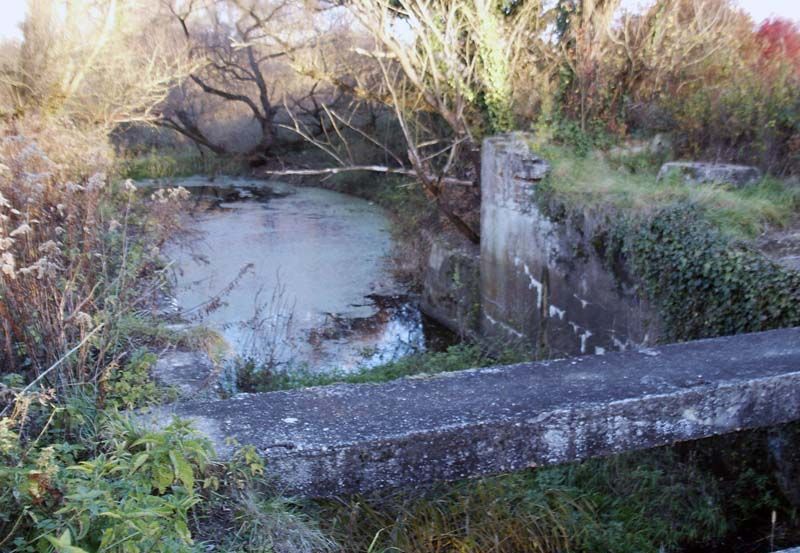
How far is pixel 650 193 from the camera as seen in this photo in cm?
657

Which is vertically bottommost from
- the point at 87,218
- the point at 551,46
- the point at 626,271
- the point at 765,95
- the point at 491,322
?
the point at 491,322

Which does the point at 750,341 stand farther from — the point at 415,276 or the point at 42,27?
the point at 42,27

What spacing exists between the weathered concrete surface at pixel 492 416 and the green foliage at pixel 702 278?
1.75m

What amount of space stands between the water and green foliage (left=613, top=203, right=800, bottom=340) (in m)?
3.47

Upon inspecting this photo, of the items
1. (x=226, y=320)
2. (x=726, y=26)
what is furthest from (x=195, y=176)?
(x=726, y=26)

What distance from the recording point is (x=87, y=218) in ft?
12.4

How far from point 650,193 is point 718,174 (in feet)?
3.63

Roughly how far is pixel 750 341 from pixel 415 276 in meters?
8.30

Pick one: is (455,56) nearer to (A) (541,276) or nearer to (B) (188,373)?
(A) (541,276)

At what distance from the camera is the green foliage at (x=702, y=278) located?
465 cm

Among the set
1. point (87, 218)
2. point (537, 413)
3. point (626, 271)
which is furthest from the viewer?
point (626, 271)

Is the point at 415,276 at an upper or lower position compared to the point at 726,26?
lower

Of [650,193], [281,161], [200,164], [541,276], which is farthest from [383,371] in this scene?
[200,164]

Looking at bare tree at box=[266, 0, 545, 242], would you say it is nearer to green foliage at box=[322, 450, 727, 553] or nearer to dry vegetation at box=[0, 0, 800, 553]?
dry vegetation at box=[0, 0, 800, 553]
